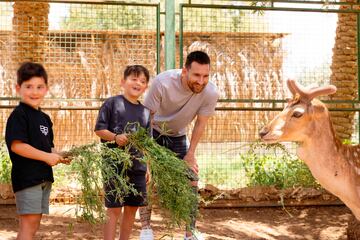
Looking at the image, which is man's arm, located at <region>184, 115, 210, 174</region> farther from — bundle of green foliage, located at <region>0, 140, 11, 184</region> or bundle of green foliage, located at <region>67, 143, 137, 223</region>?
bundle of green foliage, located at <region>0, 140, 11, 184</region>

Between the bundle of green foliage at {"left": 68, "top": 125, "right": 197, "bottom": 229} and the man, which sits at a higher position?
the man

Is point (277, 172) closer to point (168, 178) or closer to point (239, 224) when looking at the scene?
point (239, 224)

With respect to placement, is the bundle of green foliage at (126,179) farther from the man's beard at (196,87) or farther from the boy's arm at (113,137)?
the man's beard at (196,87)

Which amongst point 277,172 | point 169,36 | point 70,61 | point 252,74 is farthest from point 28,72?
point 277,172

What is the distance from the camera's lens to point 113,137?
5180 millimetres

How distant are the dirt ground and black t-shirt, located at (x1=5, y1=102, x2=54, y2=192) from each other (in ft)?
8.17

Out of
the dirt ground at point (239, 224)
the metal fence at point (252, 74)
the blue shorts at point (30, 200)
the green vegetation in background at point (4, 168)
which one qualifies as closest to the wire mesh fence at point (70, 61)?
the green vegetation in background at point (4, 168)

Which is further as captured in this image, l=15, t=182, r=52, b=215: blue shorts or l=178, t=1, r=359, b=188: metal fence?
l=178, t=1, r=359, b=188: metal fence

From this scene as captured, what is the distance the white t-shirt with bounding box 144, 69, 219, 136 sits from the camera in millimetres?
5930

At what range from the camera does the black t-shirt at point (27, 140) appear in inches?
180

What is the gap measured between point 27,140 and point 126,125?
0.89m

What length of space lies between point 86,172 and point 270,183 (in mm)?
4585

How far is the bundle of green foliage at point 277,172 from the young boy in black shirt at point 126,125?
336cm

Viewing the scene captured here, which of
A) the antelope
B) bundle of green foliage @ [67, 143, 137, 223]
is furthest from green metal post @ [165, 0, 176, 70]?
bundle of green foliage @ [67, 143, 137, 223]
